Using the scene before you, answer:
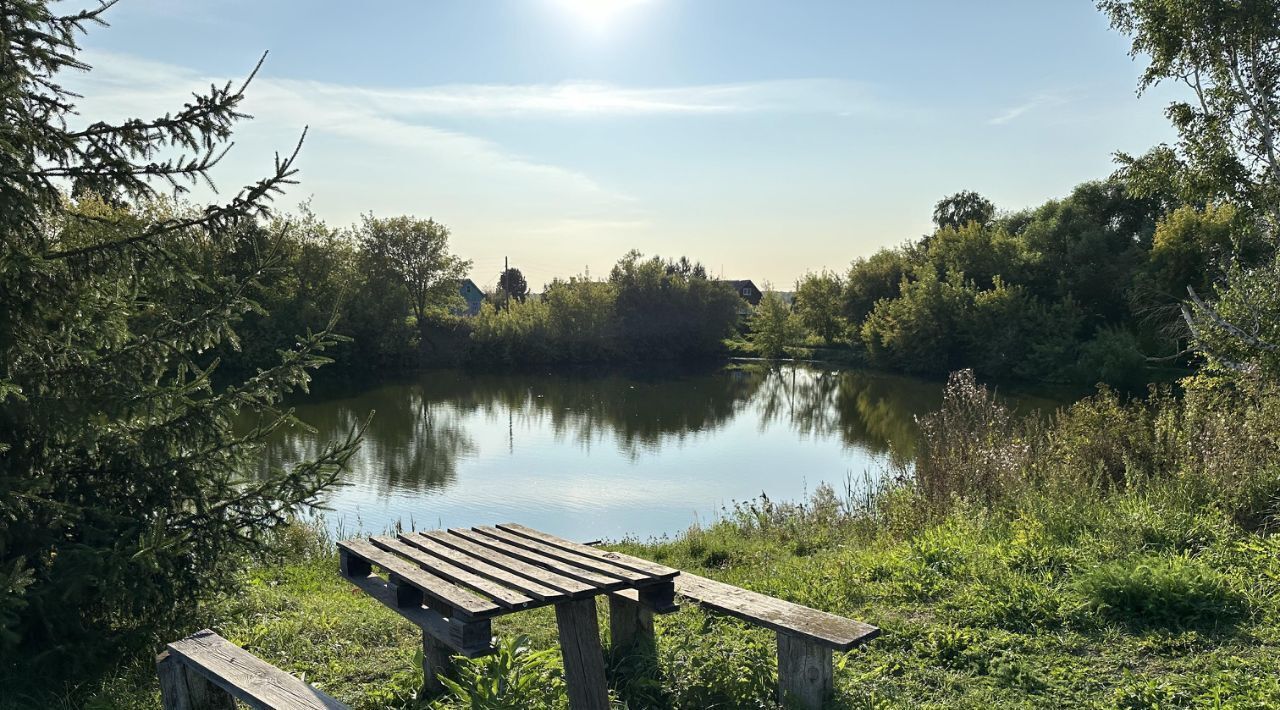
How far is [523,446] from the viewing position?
2045cm

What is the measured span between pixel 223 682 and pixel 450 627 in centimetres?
115

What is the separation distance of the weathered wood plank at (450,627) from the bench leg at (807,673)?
133 cm

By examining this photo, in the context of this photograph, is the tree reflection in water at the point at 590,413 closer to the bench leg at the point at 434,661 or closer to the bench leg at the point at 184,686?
the bench leg at the point at 434,661

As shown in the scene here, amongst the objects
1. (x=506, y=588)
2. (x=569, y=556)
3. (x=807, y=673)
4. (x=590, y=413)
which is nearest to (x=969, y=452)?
(x=807, y=673)

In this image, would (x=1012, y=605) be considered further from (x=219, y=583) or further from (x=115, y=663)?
(x=115, y=663)

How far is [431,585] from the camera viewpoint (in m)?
4.00

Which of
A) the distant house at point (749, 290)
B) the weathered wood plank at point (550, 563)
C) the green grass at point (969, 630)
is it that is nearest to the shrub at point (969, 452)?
the green grass at point (969, 630)

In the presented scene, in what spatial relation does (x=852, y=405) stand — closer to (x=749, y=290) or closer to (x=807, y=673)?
(x=807, y=673)

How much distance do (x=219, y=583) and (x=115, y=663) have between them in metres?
0.60

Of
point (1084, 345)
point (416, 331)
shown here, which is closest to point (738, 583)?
point (1084, 345)

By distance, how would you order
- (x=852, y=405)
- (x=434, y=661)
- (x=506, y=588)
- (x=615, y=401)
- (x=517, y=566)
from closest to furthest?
(x=506, y=588) < (x=517, y=566) < (x=434, y=661) < (x=852, y=405) < (x=615, y=401)

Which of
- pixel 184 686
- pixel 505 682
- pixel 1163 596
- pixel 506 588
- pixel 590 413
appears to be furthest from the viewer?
pixel 590 413

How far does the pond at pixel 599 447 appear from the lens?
13406mm

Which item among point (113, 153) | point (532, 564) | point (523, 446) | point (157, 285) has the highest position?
point (113, 153)
